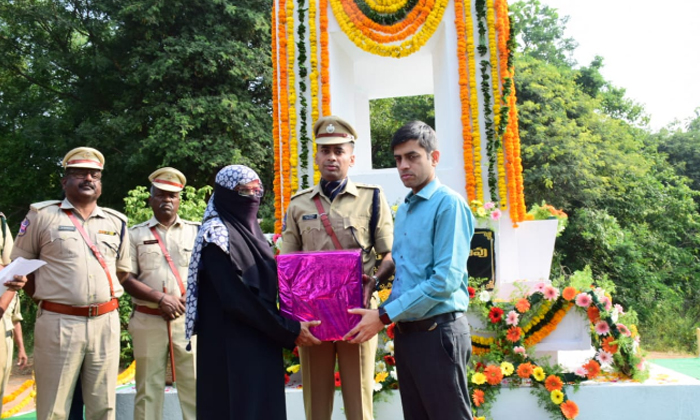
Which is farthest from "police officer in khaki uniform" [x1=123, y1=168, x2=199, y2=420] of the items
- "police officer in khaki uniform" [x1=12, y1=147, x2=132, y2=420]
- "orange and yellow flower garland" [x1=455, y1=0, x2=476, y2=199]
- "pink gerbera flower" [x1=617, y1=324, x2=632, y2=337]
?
"pink gerbera flower" [x1=617, y1=324, x2=632, y2=337]

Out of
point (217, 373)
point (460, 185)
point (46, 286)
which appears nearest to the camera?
point (217, 373)

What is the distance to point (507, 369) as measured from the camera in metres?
3.97

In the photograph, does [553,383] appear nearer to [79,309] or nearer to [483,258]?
[483,258]

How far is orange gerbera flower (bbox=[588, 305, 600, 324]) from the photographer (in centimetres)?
415

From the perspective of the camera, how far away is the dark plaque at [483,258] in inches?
202

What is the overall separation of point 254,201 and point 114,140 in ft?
39.2

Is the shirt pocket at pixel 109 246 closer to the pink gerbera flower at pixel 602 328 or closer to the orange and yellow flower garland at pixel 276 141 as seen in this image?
the orange and yellow flower garland at pixel 276 141

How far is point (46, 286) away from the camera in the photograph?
344 centimetres

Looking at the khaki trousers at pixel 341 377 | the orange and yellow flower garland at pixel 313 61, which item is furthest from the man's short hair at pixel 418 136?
the orange and yellow flower garland at pixel 313 61

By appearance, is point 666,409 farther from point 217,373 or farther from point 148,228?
point 148,228

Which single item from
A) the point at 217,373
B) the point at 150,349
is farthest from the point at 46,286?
the point at 217,373

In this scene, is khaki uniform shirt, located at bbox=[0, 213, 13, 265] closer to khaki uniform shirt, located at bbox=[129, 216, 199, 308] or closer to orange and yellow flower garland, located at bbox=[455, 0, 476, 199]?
khaki uniform shirt, located at bbox=[129, 216, 199, 308]

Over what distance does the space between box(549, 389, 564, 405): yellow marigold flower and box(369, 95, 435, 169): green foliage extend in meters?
15.0

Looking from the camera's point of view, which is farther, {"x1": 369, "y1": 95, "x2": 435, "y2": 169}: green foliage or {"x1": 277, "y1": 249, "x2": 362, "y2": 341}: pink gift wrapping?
{"x1": 369, "y1": 95, "x2": 435, "y2": 169}: green foliage
